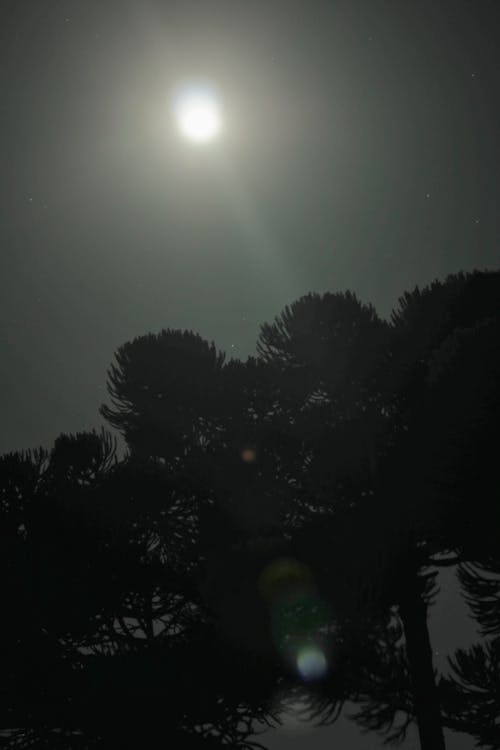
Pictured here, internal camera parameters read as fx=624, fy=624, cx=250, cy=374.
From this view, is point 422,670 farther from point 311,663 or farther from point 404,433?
point 404,433

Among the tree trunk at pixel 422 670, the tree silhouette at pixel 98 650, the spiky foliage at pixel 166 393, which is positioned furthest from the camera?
the spiky foliage at pixel 166 393

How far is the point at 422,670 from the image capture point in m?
7.45

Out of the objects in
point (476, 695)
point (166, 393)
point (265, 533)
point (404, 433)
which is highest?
point (166, 393)

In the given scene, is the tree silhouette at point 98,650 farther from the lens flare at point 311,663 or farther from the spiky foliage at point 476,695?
the spiky foliage at point 476,695

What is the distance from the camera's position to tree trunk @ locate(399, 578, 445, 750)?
23.4 feet

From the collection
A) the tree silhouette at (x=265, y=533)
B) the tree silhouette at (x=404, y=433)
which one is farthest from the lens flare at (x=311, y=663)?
the tree silhouette at (x=404, y=433)

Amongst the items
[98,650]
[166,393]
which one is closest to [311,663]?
[98,650]

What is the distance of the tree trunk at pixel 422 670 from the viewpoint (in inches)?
280

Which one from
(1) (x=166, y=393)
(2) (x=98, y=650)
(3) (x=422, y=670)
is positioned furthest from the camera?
(1) (x=166, y=393)

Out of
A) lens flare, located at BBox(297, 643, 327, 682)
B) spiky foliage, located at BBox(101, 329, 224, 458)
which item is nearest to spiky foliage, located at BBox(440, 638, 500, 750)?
lens flare, located at BBox(297, 643, 327, 682)

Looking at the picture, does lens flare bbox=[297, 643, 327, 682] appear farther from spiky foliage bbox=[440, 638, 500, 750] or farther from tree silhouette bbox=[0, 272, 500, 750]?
spiky foliage bbox=[440, 638, 500, 750]

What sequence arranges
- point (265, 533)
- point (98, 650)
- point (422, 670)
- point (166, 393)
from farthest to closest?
point (166, 393)
point (265, 533)
point (422, 670)
point (98, 650)

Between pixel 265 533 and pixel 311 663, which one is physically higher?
pixel 265 533

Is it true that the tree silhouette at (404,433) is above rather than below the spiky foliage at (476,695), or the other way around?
above
